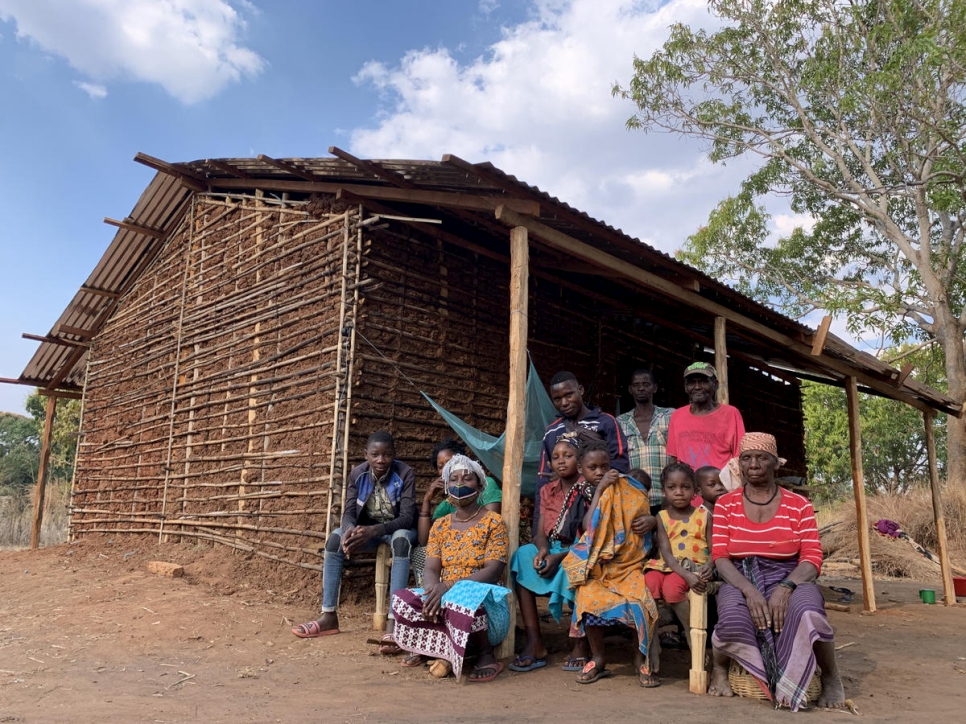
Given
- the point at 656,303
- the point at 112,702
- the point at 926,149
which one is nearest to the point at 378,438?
the point at 112,702

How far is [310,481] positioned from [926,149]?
12.4 metres

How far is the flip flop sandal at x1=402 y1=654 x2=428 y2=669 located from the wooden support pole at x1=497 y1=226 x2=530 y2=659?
43 centimetres

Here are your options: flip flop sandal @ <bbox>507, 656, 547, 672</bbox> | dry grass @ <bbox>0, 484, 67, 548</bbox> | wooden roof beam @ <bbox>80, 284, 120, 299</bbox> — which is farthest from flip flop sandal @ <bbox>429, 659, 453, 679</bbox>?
dry grass @ <bbox>0, 484, 67, 548</bbox>

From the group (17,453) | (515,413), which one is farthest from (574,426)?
(17,453)

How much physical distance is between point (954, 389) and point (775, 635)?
11.7 metres

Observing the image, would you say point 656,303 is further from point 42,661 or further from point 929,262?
point 929,262

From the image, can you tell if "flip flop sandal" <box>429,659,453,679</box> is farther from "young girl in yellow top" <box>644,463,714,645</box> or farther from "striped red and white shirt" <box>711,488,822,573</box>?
"striped red and white shirt" <box>711,488,822,573</box>

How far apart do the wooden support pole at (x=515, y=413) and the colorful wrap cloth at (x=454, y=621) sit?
0.95ft

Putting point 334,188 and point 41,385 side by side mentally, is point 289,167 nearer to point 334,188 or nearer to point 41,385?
point 334,188

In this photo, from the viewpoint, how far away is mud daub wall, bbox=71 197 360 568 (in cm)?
563

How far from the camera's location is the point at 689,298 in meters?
5.98

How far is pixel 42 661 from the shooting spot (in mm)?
3900

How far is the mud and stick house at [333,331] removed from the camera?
5.30 meters

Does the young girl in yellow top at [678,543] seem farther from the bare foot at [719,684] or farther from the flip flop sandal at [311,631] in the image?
the flip flop sandal at [311,631]
